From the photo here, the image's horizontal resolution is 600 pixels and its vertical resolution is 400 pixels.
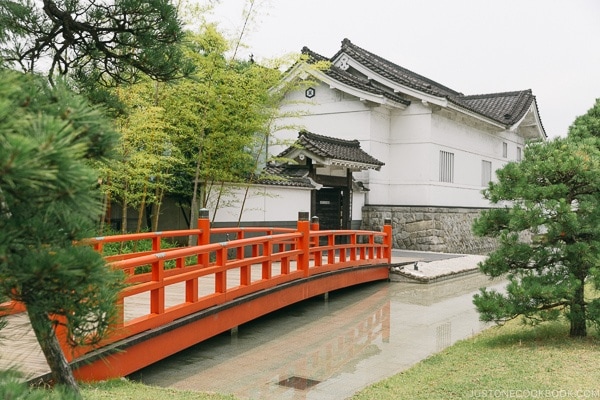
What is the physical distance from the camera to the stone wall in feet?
54.8

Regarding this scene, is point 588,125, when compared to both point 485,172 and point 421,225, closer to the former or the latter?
point 421,225

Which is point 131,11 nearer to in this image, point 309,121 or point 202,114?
point 202,114

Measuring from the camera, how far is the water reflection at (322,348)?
5.42 meters

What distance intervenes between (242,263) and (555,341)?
3.81 meters

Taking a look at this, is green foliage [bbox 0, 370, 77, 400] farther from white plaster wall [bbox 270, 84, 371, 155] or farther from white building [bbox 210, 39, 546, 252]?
white plaster wall [bbox 270, 84, 371, 155]

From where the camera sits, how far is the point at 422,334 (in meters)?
7.61

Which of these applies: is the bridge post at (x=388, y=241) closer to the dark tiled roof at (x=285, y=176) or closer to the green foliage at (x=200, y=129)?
the dark tiled roof at (x=285, y=176)

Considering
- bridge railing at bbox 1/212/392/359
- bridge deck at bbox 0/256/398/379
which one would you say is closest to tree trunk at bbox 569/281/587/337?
bridge railing at bbox 1/212/392/359

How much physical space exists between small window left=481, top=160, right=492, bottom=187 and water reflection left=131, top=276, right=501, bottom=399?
10.2 metres

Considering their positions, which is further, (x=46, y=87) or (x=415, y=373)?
(x=415, y=373)

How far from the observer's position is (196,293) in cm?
630

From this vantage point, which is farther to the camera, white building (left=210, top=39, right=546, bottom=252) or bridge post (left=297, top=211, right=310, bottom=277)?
white building (left=210, top=39, right=546, bottom=252)

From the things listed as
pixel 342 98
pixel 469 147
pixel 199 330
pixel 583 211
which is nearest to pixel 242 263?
pixel 199 330

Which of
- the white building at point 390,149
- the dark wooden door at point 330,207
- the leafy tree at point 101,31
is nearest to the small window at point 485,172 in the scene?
the white building at point 390,149
